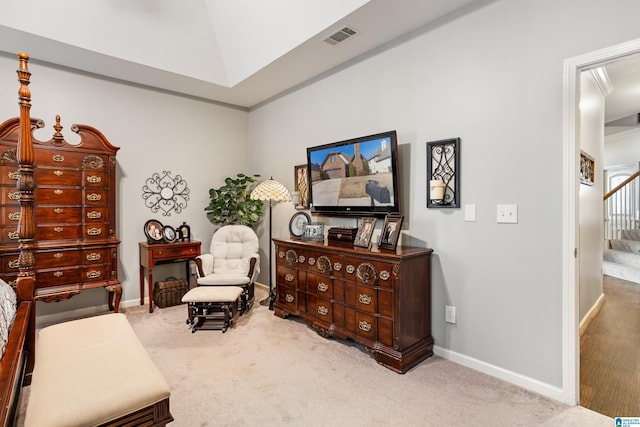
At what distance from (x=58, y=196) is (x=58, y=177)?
0.19m

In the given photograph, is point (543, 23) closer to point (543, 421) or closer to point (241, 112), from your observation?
point (543, 421)

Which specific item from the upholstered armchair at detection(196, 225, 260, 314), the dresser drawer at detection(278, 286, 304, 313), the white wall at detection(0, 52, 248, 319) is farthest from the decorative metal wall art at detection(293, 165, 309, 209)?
the white wall at detection(0, 52, 248, 319)

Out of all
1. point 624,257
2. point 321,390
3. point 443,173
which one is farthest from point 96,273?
point 624,257

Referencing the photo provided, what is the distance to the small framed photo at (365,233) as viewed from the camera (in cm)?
290

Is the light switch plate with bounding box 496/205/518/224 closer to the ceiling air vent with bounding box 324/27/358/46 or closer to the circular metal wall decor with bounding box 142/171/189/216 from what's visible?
the ceiling air vent with bounding box 324/27/358/46

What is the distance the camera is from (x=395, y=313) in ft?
8.17

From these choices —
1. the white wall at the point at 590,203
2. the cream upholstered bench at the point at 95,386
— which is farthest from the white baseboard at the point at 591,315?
the cream upholstered bench at the point at 95,386

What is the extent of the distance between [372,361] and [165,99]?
4.05 m

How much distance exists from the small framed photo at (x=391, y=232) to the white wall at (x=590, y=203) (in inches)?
74.8

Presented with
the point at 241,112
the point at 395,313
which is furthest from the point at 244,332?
the point at 241,112

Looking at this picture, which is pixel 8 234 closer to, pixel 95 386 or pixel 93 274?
pixel 93 274

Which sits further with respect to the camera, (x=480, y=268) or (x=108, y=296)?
(x=108, y=296)

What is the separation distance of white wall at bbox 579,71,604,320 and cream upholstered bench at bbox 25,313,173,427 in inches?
146

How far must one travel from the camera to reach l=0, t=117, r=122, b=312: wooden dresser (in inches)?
124
